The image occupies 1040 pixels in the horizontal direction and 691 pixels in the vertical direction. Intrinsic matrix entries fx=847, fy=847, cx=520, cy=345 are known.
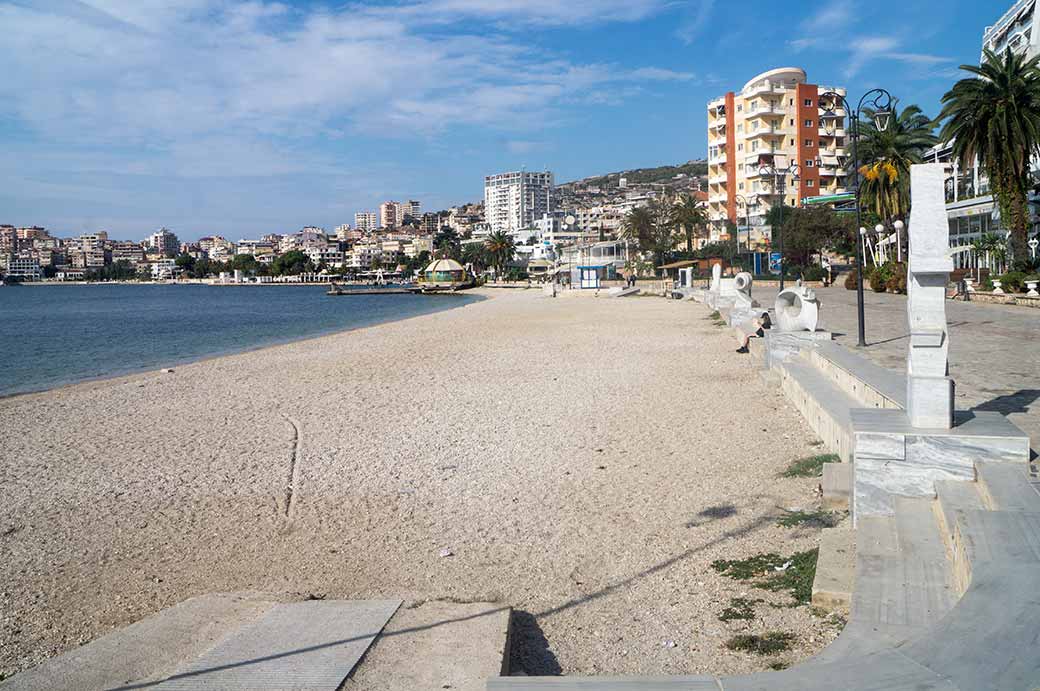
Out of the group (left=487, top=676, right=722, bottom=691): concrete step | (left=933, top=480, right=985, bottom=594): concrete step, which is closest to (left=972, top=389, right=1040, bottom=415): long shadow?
(left=933, top=480, right=985, bottom=594): concrete step

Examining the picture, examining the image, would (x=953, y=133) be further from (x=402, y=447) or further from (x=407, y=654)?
(x=407, y=654)

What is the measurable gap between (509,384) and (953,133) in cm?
2453

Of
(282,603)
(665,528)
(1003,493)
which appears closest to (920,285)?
(1003,493)

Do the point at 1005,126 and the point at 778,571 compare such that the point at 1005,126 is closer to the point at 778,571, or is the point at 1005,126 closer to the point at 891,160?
the point at 891,160

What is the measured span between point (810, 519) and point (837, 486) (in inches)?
A: 13.1

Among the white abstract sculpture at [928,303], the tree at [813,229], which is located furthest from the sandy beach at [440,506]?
the tree at [813,229]

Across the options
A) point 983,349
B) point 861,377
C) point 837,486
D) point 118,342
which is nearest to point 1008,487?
point 837,486

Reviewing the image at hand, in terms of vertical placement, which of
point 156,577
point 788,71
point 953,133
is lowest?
point 156,577

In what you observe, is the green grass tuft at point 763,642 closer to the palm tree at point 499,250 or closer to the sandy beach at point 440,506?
the sandy beach at point 440,506

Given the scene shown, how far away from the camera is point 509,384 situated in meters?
15.3

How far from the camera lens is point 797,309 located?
13.6m

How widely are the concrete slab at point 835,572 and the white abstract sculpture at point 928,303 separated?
3.22 feet

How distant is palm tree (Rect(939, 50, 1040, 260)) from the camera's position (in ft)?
95.3

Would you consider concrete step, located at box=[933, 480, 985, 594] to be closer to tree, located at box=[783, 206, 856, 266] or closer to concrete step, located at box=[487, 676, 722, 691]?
concrete step, located at box=[487, 676, 722, 691]
